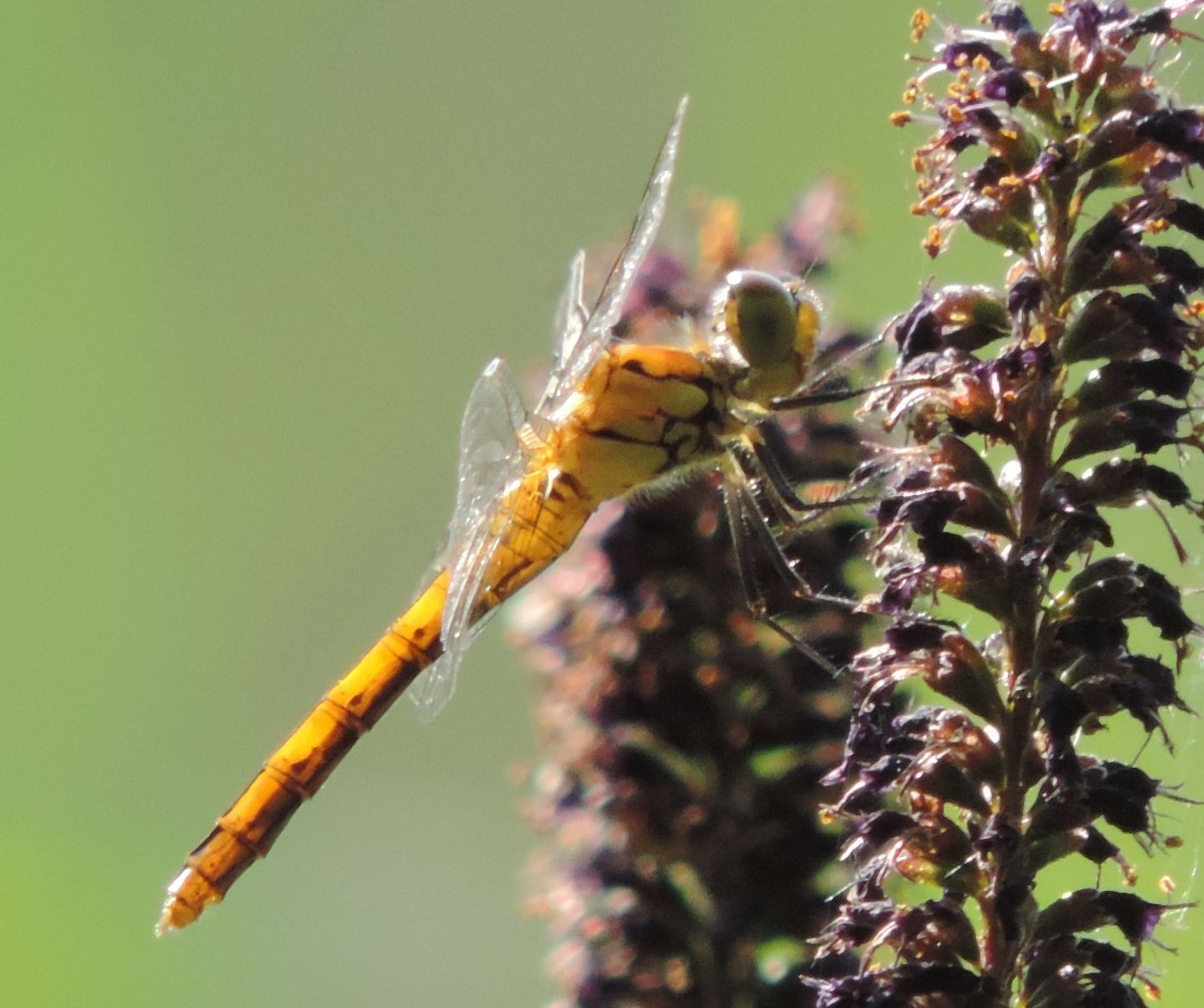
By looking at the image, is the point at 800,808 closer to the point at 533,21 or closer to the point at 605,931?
the point at 605,931

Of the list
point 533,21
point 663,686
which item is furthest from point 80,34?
point 663,686

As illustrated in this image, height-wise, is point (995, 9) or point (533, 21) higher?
point (533, 21)

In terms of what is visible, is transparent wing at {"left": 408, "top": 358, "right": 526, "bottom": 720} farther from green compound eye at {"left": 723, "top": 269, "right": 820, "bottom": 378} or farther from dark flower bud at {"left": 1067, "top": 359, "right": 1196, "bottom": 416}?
dark flower bud at {"left": 1067, "top": 359, "right": 1196, "bottom": 416}

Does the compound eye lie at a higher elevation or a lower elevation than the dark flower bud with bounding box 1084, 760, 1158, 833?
higher

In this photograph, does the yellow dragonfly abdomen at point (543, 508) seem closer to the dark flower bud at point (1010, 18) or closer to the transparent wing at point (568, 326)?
the transparent wing at point (568, 326)

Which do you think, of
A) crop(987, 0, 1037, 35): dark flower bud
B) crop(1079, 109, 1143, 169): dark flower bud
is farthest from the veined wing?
crop(1079, 109, 1143, 169): dark flower bud

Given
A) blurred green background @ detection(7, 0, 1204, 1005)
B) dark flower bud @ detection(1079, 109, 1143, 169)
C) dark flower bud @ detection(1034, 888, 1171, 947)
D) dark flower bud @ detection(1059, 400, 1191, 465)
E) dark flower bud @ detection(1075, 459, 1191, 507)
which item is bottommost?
dark flower bud @ detection(1034, 888, 1171, 947)
